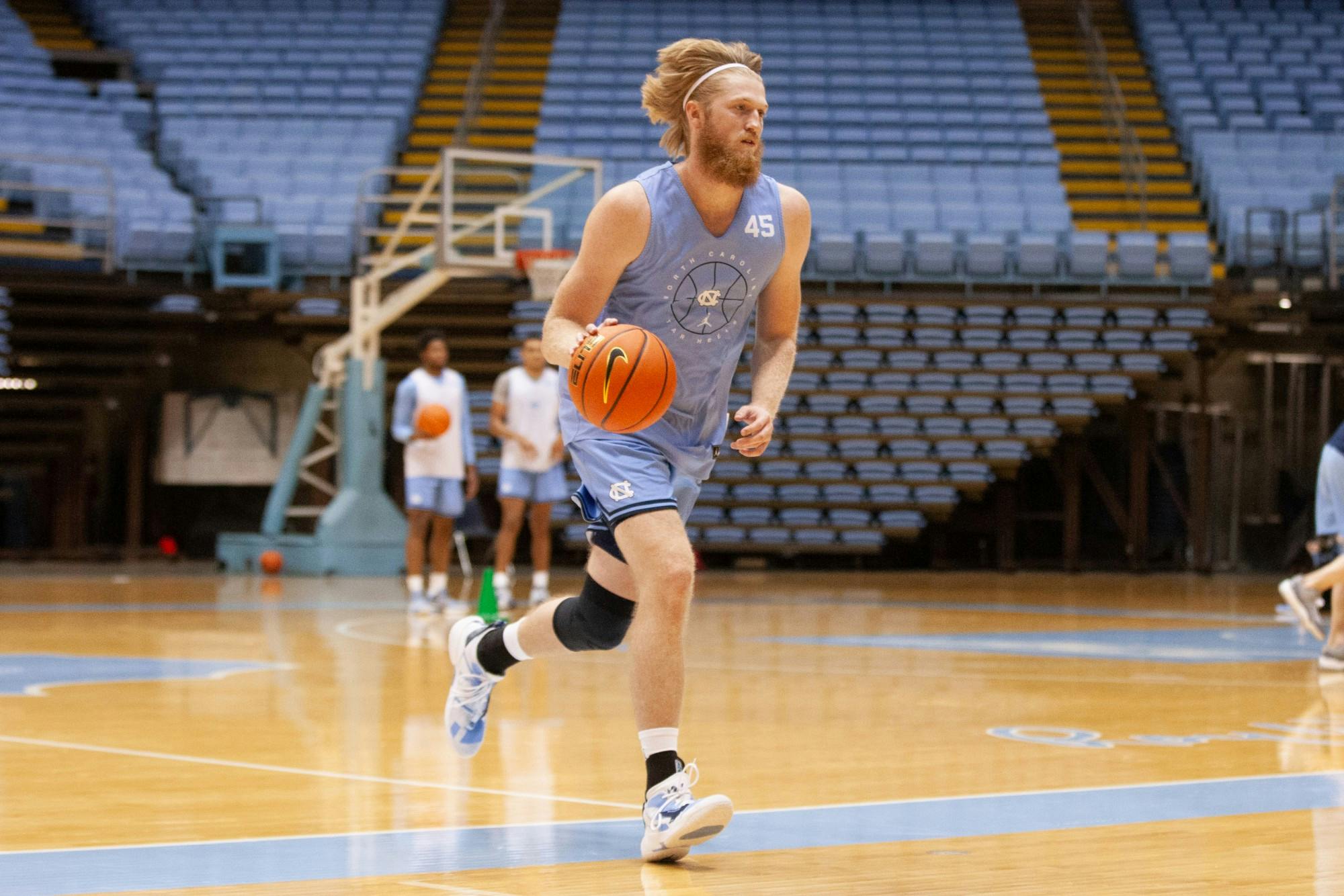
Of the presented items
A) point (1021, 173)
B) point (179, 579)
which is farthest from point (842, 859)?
point (1021, 173)

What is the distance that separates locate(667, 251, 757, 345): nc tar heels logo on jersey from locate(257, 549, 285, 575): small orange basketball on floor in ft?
40.9

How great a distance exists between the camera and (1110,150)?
20.6 m

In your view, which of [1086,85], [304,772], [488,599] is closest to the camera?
[304,772]

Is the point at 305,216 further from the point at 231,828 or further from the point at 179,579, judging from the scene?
the point at 231,828

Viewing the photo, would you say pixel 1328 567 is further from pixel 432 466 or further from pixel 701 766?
pixel 432 466

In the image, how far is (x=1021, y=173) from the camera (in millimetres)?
19984

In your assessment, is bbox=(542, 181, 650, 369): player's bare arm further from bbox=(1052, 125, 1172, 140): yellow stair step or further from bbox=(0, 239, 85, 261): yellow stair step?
bbox=(1052, 125, 1172, 140): yellow stair step

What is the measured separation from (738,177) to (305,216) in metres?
15.4

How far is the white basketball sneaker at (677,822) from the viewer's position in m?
3.26

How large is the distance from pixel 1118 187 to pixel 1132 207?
78 cm

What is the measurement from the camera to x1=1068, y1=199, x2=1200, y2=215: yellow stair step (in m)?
19.5

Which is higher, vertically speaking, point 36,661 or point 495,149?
point 495,149

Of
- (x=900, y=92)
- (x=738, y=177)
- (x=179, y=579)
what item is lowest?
(x=179, y=579)

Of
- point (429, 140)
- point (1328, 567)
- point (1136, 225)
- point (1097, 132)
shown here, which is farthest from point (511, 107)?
point (1328, 567)
